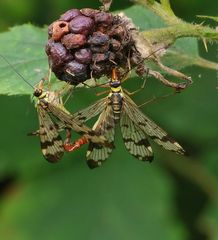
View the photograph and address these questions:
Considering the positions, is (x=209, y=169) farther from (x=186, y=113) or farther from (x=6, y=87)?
(x=6, y=87)

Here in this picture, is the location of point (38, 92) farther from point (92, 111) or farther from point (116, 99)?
point (116, 99)

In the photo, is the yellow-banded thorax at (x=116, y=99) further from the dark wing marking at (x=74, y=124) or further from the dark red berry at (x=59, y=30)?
the dark red berry at (x=59, y=30)

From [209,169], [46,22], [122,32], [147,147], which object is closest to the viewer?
[122,32]

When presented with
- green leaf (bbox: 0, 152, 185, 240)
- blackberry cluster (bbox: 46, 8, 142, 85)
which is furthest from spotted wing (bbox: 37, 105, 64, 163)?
green leaf (bbox: 0, 152, 185, 240)

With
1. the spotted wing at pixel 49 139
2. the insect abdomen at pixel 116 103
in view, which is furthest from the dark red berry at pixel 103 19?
the spotted wing at pixel 49 139

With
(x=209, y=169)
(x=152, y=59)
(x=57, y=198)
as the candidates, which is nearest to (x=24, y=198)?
(x=57, y=198)
